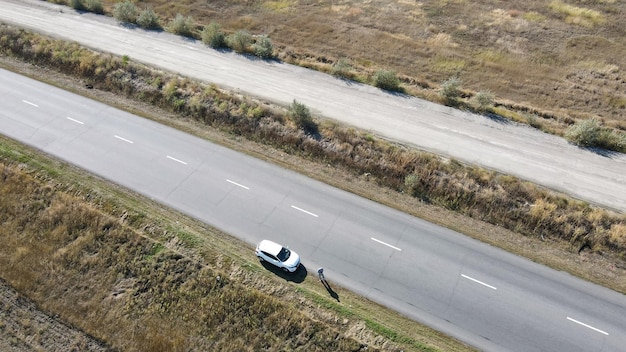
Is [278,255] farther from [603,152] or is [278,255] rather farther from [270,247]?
[603,152]

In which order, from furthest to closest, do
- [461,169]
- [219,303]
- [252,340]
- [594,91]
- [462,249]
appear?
[594,91], [461,169], [462,249], [219,303], [252,340]

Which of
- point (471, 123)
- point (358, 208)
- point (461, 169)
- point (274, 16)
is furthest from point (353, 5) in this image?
point (358, 208)

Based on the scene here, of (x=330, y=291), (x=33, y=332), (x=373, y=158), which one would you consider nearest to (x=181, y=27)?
(x=373, y=158)

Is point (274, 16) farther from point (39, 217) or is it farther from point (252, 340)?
point (252, 340)

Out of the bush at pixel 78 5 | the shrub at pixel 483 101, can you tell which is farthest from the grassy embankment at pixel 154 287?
the bush at pixel 78 5

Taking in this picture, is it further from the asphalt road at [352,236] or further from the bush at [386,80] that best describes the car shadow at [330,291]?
the bush at [386,80]

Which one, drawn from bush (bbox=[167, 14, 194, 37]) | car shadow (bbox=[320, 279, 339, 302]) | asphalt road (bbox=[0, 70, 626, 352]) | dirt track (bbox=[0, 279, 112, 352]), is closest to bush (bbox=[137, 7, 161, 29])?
bush (bbox=[167, 14, 194, 37])

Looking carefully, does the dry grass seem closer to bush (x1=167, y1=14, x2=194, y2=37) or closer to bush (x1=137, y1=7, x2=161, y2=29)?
bush (x1=167, y1=14, x2=194, y2=37)
